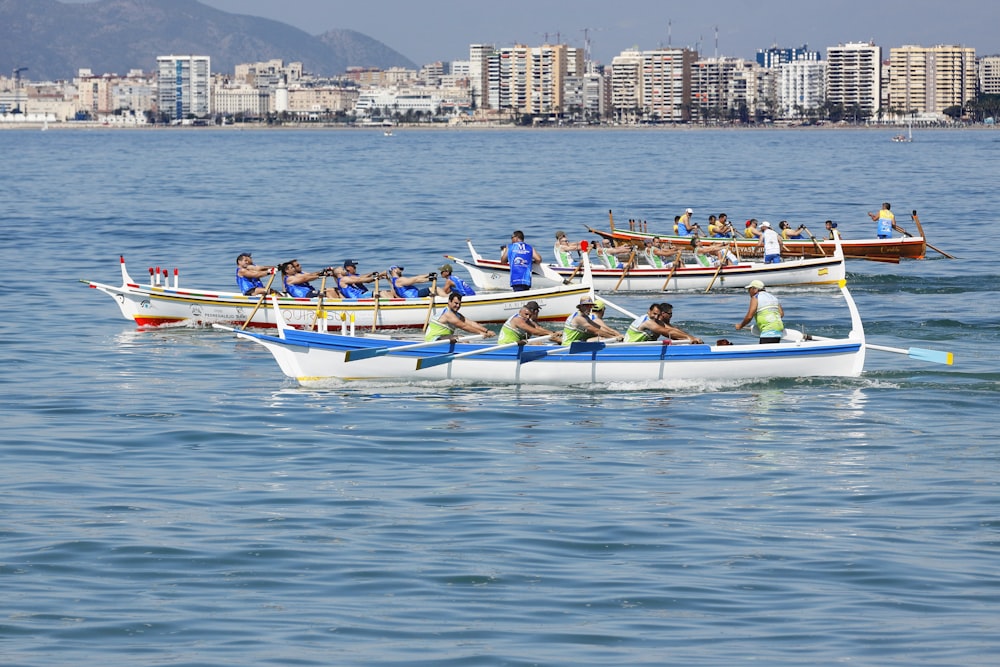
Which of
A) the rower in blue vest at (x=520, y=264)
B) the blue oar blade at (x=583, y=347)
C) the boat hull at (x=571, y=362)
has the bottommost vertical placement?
the boat hull at (x=571, y=362)

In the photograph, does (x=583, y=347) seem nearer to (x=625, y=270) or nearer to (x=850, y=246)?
(x=625, y=270)

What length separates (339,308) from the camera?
31891mm

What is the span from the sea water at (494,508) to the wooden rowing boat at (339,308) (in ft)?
2.57

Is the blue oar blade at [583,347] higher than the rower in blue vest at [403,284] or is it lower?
lower

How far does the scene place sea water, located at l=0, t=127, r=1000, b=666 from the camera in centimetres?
1386

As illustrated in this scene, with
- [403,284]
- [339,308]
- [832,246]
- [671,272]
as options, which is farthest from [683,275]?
[339,308]

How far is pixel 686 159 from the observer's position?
161000 mm

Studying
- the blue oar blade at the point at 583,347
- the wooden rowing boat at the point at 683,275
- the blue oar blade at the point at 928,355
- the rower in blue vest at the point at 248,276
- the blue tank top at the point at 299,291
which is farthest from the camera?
the wooden rowing boat at the point at 683,275

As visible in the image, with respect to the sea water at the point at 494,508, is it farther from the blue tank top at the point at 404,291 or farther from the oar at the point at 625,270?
the blue tank top at the point at 404,291

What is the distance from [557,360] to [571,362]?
0.25 m

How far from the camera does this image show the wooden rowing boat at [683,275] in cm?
4012

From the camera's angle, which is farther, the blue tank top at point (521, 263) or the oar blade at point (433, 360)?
the blue tank top at point (521, 263)

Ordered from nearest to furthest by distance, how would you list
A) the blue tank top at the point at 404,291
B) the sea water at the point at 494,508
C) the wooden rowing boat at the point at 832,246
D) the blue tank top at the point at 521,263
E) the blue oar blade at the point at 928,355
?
the sea water at the point at 494,508, the blue oar blade at the point at 928,355, the blue tank top at the point at 404,291, the blue tank top at the point at 521,263, the wooden rowing boat at the point at 832,246

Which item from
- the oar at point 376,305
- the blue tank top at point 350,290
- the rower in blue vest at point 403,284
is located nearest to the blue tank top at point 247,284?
the blue tank top at point 350,290
